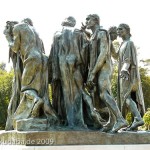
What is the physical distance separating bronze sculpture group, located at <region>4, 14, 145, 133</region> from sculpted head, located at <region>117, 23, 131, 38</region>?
48cm

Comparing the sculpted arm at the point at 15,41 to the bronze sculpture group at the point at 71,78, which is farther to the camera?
the sculpted arm at the point at 15,41

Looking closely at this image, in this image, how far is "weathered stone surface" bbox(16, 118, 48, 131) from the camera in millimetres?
9258

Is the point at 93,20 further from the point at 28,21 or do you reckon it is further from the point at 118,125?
the point at 118,125

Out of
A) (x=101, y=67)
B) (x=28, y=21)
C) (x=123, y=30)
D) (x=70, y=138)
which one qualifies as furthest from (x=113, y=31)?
(x=70, y=138)

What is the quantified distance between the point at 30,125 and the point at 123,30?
374cm

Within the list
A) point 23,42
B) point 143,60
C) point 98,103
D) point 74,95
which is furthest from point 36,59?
point 143,60

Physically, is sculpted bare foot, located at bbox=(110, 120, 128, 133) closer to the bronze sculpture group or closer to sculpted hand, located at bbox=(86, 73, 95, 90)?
the bronze sculpture group

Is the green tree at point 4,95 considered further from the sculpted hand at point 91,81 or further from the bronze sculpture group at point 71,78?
the sculpted hand at point 91,81

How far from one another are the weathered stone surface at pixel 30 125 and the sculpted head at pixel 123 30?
3410 mm

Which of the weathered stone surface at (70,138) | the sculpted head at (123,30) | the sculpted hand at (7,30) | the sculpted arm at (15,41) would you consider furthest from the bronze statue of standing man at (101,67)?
the sculpted hand at (7,30)

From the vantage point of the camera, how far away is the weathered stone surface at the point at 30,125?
30.4 ft

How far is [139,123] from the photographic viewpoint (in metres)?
10.2

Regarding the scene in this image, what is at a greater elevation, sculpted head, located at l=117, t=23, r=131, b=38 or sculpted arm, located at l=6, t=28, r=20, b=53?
sculpted head, located at l=117, t=23, r=131, b=38

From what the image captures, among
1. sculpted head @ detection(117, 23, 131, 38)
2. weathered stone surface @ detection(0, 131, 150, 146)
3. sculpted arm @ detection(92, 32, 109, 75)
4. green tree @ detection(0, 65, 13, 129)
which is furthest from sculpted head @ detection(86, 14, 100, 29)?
green tree @ detection(0, 65, 13, 129)
